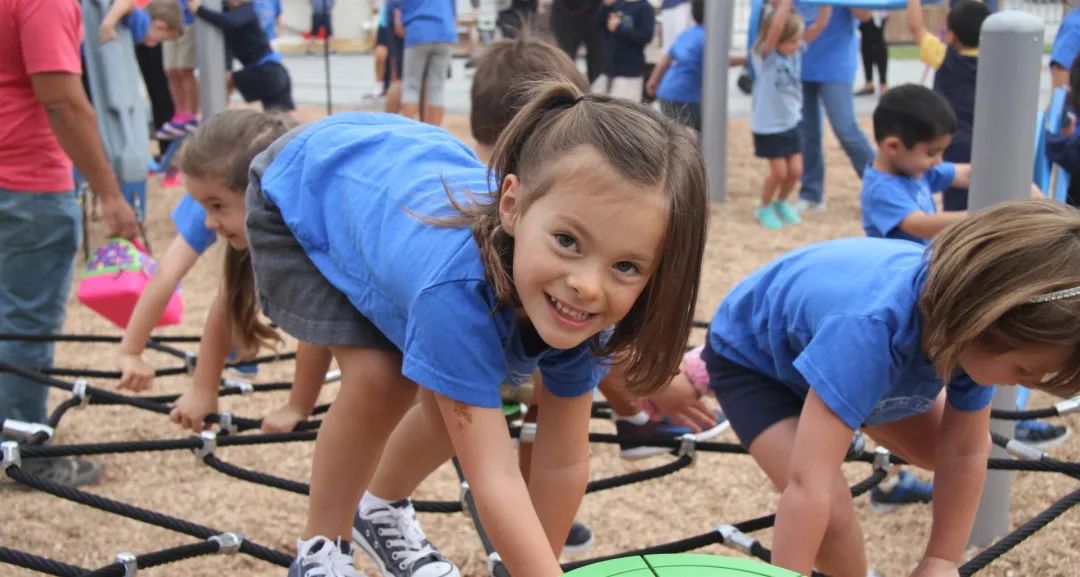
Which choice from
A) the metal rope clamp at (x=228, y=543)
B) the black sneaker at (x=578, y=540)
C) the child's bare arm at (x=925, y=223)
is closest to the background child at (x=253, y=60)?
the child's bare arm at (x=925, y=223)

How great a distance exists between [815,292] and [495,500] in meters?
0.70

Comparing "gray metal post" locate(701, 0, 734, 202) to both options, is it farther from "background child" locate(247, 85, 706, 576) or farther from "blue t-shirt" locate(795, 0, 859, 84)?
"background child" locate(247, 85, 706, 576)

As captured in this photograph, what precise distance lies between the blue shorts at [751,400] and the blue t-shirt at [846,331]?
2 cm

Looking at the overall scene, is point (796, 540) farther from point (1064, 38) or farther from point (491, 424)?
point (1064, 38)

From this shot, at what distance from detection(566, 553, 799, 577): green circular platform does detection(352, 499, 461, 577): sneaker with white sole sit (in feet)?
2.93

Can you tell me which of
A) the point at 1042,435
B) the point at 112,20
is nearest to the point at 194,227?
the point at 1042,435

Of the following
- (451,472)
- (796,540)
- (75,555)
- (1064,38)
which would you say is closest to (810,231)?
(1064,38)

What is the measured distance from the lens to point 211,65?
19.0ft

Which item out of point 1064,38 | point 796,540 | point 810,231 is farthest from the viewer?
point 810,231

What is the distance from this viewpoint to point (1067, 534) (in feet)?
9.38

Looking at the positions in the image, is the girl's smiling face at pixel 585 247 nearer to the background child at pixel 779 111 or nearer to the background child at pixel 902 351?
the background child at pixel 902 351

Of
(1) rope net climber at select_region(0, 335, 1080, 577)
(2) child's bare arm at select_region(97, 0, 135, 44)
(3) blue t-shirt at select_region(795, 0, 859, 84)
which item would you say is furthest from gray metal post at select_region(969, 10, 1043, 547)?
(3) blue t-shirt at select_region(795, 0, 859, 84)

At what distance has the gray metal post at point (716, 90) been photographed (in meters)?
6.61

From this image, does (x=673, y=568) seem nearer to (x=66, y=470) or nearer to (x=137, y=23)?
(x=66, y=470)
